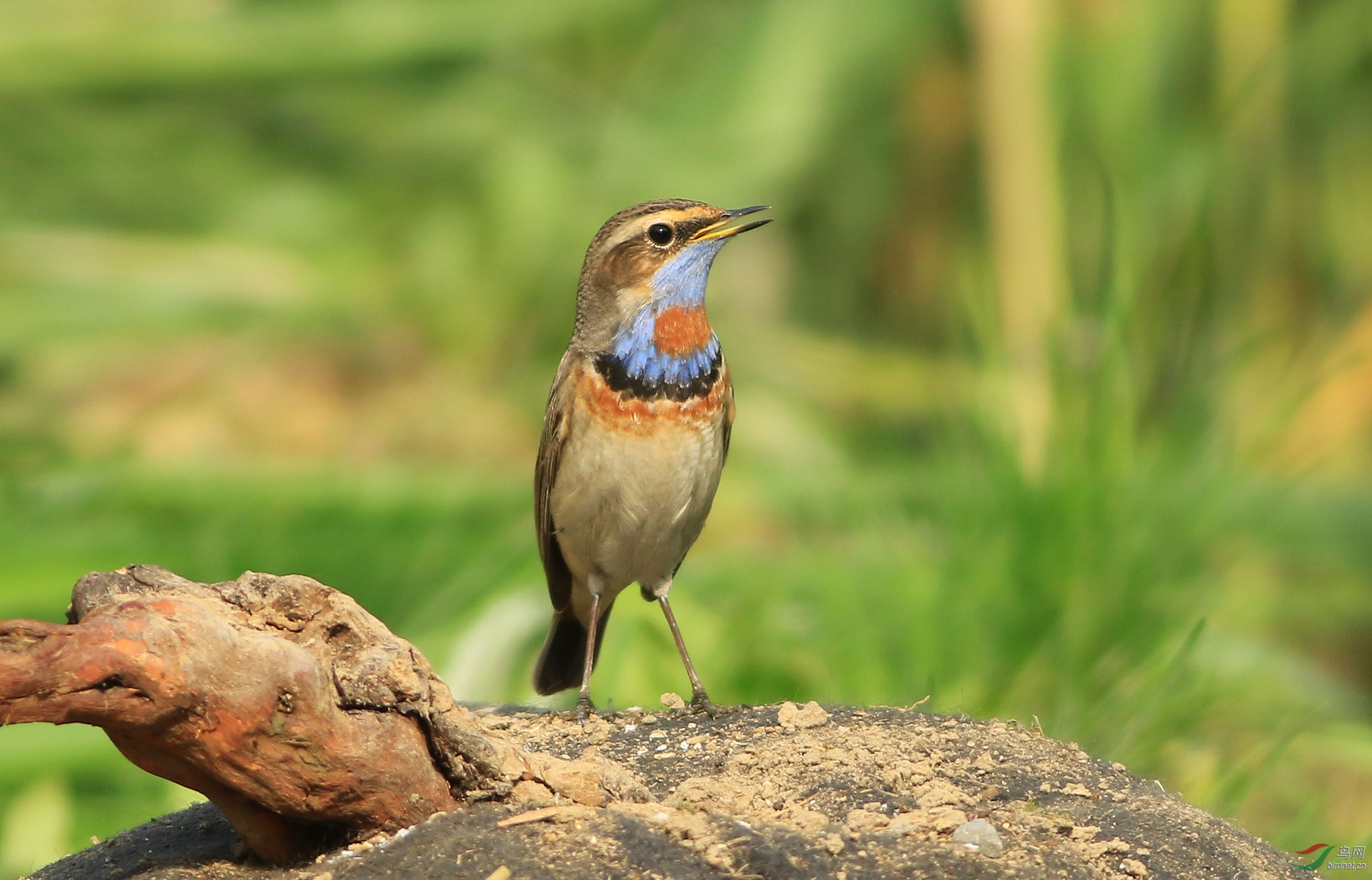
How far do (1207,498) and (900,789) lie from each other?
3.11 meters

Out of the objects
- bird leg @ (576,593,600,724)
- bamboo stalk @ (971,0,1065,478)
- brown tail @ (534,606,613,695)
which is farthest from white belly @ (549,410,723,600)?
bamboo stalk @ (971,0,1065,478)

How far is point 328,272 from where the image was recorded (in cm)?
960

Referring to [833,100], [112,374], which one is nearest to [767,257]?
[833,100]

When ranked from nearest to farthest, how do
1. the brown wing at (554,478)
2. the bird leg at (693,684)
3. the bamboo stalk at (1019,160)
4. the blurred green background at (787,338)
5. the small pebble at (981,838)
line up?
the small pebble at (981,838), the bird leg at (693,684), the brown wing at (554,478), the blurred green background at (787,338), the bamboo stalk at (1019,160)

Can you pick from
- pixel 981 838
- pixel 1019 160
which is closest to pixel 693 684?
pixel 981 838

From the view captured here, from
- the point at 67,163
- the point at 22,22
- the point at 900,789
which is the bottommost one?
the point at 900,789

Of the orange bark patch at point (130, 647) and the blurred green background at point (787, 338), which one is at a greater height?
the blurred green background at point (787, 338)

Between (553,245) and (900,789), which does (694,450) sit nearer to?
(900,789)

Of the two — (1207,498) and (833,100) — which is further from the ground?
(833,100)

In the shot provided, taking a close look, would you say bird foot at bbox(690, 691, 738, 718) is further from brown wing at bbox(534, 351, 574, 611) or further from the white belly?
brown wing at bbox(534, 351, 574, 611)

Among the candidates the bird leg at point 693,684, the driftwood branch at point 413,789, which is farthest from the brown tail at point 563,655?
the driftwood branch at point 413,789
